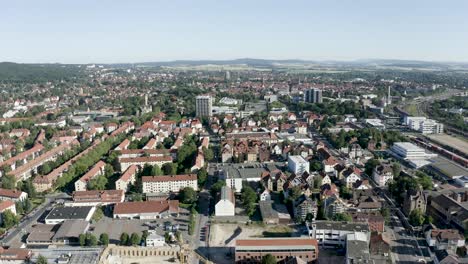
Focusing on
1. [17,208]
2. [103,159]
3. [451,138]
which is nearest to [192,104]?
[103,159]

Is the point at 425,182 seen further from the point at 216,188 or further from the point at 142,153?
the point at 142,153

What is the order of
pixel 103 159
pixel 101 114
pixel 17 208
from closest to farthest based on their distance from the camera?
pixel 17 208, pixel 103 159, pixel 101 114

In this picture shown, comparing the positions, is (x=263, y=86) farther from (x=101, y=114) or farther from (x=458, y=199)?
(x=458, y=199)

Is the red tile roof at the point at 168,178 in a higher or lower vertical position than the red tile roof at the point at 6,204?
higher

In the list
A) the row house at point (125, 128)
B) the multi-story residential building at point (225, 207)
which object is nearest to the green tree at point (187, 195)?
the multi-story residential building at point (225, 207)

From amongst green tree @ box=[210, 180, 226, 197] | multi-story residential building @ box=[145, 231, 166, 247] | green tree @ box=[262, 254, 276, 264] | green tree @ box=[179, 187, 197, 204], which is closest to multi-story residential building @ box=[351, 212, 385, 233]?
green tree @ box=[262, 254, 276, 264]

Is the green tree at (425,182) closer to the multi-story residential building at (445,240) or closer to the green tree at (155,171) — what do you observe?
the multi-story residential building at (445,240)

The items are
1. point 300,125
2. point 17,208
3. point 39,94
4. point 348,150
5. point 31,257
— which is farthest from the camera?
point 39,94
